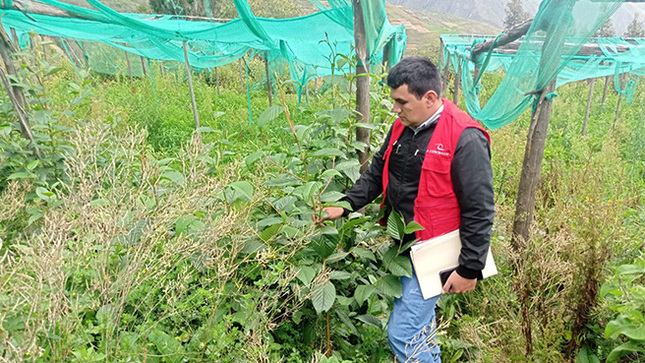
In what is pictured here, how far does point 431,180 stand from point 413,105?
0.33 meters

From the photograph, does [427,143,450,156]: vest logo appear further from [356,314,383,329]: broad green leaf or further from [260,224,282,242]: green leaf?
[356,314,383,329]: broad green leaf

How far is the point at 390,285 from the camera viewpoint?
158 centimetres

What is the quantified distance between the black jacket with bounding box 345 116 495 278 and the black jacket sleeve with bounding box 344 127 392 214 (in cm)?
20

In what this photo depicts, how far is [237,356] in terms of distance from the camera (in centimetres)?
130

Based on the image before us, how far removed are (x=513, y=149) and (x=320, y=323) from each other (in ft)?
14.5

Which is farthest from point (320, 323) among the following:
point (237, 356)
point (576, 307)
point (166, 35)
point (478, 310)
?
point (166, 35)

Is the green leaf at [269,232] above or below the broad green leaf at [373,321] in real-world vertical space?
above

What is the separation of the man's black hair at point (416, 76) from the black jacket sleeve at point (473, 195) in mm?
251

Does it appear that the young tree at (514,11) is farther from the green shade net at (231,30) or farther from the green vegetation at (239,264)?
the green vegetation at (239,264)

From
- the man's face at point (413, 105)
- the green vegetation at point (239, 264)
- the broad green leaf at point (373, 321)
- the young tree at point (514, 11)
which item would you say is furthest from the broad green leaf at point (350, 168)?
the young tree at point (514, 11)

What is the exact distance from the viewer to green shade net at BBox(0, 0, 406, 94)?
114 inches

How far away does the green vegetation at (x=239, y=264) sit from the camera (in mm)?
1078

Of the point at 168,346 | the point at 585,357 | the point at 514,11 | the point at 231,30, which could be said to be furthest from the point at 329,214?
the point at 514,11

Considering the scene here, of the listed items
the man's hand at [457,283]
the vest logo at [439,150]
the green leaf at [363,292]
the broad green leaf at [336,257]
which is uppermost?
the vest logo at [439,150]
